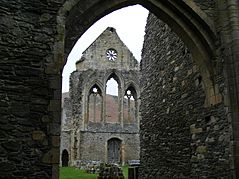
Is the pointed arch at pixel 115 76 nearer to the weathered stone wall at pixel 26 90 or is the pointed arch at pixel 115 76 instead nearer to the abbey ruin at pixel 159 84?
the abbey ruin at pixel 159 84

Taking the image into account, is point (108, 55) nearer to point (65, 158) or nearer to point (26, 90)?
point (65, 158)

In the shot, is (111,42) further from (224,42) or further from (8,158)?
(8,158)

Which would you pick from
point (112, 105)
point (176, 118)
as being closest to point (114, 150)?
point (112, 105)

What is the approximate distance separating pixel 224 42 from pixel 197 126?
1.86 meters

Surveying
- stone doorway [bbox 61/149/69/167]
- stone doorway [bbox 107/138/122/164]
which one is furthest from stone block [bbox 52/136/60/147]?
stone doorway [bbox 61/149/69/167]

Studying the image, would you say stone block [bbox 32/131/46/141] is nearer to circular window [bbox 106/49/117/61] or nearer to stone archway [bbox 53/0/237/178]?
stone archway [bbox 53/0/237/178]

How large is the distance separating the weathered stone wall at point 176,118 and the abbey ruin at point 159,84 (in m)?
0.02

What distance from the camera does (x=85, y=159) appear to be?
2186 centimetres

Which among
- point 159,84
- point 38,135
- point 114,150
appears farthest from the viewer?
point 114,150

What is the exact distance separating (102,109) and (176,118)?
14.8 metres

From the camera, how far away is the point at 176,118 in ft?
25.5

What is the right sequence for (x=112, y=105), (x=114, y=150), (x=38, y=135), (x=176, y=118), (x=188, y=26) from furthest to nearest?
(x=112, y=105) < (x=114, y=150) < (x=176, y=118) < (x=188, y=26) < (x=38, y=135)

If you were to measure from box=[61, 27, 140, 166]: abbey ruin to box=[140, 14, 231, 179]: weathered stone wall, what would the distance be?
1185 cm

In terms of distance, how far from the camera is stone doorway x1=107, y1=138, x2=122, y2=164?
74.3 feet
